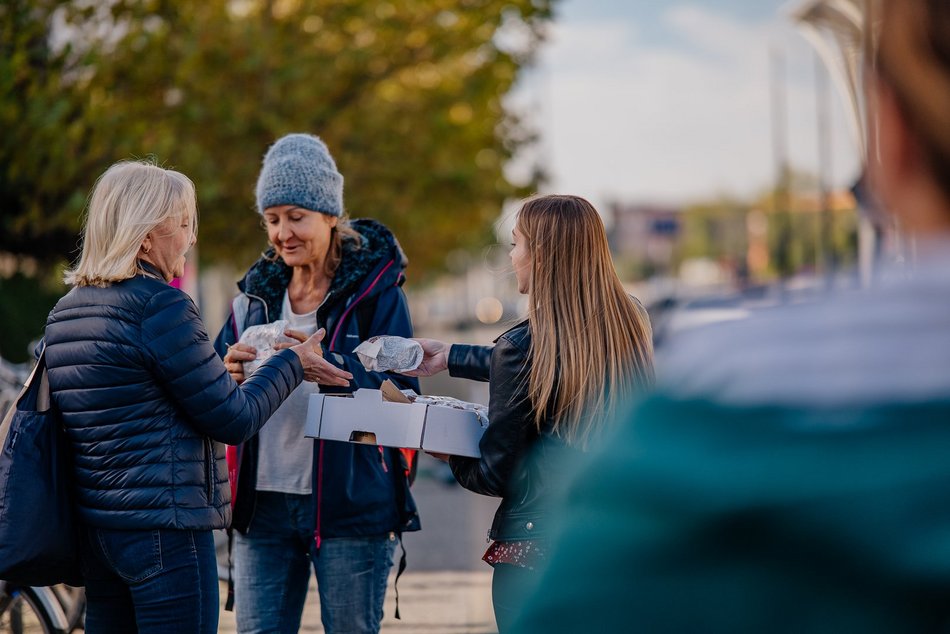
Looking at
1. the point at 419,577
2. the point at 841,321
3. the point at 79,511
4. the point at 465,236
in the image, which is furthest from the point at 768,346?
the point at 465,236

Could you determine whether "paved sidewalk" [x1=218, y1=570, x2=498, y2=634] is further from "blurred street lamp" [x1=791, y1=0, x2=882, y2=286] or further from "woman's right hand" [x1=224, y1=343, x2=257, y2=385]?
"blurred street lamp" [x1=791, y1=0, x2=882, y2=286]

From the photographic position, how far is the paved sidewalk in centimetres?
600

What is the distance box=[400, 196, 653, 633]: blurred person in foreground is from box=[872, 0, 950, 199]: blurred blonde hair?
6.73ft

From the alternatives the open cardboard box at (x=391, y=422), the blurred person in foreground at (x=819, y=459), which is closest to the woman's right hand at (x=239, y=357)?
the open cardboard box at (x=391, y=422)

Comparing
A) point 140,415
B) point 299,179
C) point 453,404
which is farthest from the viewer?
point 299,179

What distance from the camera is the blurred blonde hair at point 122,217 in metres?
2.91

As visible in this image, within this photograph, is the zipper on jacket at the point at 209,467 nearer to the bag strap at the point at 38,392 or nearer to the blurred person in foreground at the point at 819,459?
the bag strap at the point at 38,392

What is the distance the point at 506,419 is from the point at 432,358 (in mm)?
669

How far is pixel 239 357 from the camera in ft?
11.2

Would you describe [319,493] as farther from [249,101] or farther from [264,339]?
[249,101]

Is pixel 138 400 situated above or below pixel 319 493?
above

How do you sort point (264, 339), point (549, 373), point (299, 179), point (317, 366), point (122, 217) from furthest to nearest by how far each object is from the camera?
point (299, 179) < point (264, 339) < point (317, 366) < point (122, 217) < point (549, 373)

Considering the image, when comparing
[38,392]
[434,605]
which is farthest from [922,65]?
[434,605]

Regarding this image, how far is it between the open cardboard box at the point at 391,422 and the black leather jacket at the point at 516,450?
0.43 feet
